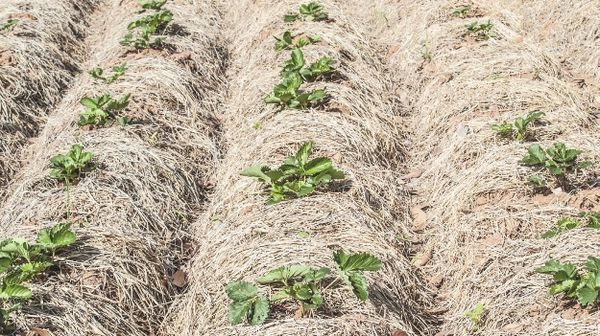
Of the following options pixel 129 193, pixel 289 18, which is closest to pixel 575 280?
pixel 129 193

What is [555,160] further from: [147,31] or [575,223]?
[147,31]

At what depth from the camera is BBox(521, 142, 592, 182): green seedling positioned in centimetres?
448

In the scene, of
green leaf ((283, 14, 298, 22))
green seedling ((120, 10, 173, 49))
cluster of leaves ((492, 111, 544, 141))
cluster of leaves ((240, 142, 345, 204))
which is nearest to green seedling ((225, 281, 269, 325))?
cluster of leaves ((240, 142, 345, 204))

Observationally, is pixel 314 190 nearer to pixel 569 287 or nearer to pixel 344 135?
pixel 344 135

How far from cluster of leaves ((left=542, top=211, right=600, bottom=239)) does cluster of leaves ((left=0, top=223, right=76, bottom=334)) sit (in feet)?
9.62

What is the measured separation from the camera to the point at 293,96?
588 cm

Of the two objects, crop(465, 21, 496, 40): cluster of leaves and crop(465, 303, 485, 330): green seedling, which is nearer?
crop(465, 303, 485, 330): green seedling

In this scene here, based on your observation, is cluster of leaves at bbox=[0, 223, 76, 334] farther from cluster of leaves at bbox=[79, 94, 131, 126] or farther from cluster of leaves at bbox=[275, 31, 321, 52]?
cluster of leaves at bbox=[275, 31, 321, 52]

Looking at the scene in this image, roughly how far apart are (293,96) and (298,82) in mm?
139

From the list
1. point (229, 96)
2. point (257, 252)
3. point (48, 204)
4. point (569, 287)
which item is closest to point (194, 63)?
point (229, 96)

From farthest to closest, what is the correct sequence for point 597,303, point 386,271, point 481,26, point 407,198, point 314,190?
point 481,26
point 407,198
point 314,190
point 386,271
point 597,303

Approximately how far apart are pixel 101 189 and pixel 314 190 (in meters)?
1.55

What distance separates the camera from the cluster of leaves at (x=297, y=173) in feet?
15.3

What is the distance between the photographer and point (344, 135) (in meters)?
5.45
